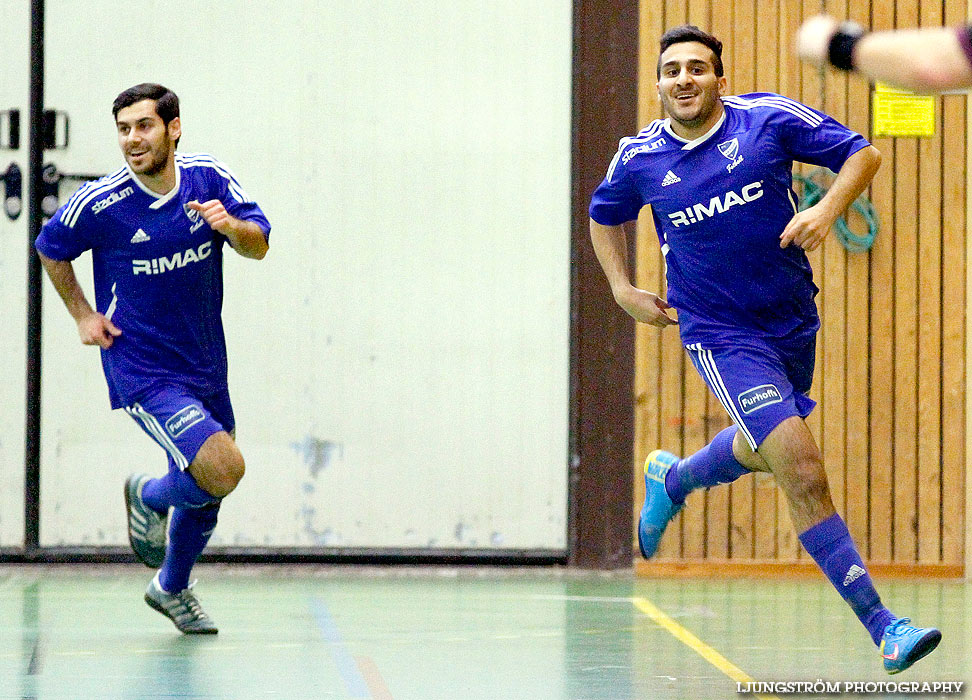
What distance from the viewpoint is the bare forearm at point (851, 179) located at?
4594 mm

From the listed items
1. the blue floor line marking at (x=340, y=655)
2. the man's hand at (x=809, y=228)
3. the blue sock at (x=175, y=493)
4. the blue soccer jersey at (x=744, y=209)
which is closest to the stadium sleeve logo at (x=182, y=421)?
the blue sock at (x=175, y=493)

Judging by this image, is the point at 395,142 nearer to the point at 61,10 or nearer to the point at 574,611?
the point at 61,10

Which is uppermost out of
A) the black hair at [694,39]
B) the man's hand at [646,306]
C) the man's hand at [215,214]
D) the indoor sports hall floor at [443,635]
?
the black hair at [694,39]

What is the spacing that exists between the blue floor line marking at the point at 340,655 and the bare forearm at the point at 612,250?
159cm

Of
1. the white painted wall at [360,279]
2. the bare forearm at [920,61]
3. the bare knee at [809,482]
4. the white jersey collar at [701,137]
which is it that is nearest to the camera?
the bare forearm at [920,61]

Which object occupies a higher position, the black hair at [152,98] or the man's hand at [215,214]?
the black hair at [152,98]

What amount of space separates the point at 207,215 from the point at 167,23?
3.09 m

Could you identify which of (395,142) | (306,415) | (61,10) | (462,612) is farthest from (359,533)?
(61,10)

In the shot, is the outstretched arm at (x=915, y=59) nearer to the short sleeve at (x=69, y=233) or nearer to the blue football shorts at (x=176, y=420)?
the blue football shorts at (x=176, y=420)

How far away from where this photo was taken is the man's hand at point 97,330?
5621 millimetres

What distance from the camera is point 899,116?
7.87m

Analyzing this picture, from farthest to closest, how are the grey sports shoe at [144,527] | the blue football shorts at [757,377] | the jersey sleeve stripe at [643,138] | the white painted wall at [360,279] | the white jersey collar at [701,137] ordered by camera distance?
the white painted wall at [360,279] → the grey sports shoe at [144,527] → the jersey sleeve stripe at [643,138] → the white jersey collar at [701,137] → the blue football shorts at [757,377]

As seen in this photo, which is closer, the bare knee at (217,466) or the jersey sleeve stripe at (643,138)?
the jersey sleeve stripe at (643,138)

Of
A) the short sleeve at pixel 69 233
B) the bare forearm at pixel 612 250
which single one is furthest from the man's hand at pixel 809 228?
the short sleeve at pixel 69 233
